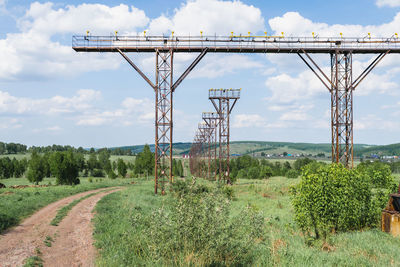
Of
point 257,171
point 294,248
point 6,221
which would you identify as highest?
point 6,221

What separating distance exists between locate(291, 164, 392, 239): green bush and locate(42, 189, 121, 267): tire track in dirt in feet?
28.0

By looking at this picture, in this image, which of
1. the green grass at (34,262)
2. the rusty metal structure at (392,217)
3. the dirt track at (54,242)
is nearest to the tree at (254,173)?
the rusty metal structure at (392,217)

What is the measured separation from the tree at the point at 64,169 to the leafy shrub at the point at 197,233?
6170 cm

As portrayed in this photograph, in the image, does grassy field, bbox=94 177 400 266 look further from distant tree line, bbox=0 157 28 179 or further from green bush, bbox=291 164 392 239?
distant tree line, bbox=0 157 28 179

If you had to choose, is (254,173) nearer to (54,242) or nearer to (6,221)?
(6,221)

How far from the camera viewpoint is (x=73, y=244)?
1116cm

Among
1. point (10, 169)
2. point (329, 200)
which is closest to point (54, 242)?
point (329, 200)

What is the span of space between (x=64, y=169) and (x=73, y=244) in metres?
58.2

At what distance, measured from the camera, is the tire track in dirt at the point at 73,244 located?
959cm

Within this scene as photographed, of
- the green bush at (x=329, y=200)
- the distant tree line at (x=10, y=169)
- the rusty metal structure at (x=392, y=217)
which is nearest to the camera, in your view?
the rusty metal structure at (x=392, y=217)

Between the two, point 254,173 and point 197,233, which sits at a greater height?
point 197,233

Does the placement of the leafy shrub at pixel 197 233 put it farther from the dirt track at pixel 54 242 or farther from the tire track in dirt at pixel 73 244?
the dirt track at pixel 54 242

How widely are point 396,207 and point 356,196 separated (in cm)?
164

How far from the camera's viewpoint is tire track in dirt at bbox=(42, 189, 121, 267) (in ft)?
31.4
